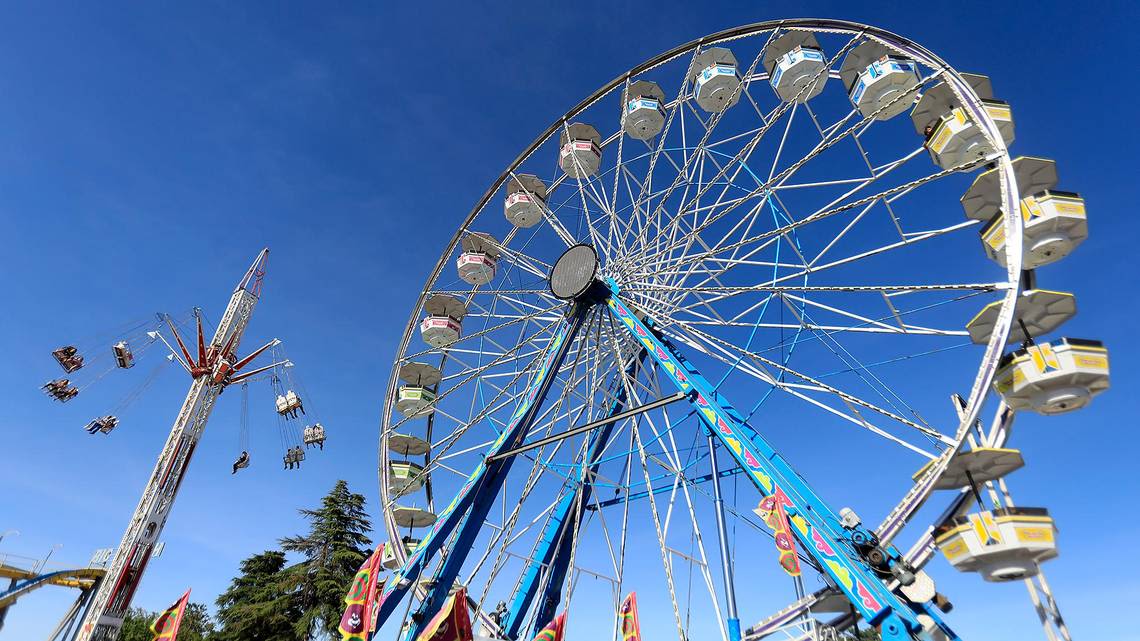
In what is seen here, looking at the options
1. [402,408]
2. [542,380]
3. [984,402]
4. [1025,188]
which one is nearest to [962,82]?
[1025,188]

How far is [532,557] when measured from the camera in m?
16.1

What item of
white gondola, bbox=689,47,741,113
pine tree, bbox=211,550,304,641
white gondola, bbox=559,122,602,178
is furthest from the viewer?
pine tree, bbox=211,550,304,641

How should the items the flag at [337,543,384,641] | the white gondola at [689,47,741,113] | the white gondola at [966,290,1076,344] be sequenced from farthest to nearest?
the white gondola at [689,47,741,113], the flag at [337,543,384,641], the white gondola at [966,290,1076,344]

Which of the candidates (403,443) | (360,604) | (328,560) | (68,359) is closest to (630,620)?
(360,604)

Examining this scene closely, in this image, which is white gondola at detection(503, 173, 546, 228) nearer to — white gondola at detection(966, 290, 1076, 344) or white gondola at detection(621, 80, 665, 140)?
white gondola at detection(621, 80, 665, 140)

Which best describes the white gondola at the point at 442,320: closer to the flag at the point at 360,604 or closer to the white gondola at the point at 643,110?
the white gondola at the point at 643,110

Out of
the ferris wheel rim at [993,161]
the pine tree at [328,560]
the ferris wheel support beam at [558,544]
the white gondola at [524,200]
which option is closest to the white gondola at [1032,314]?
the ferris wheel rim at [993,161]

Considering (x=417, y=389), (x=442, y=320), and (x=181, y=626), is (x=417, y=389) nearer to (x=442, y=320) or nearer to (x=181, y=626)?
(x=442, y=320)

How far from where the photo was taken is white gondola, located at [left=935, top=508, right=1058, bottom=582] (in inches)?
313

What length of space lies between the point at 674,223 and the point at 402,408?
10483 millimetres

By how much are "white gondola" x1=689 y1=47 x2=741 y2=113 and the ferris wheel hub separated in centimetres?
496

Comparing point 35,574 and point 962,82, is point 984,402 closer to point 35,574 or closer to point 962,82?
point 962,82

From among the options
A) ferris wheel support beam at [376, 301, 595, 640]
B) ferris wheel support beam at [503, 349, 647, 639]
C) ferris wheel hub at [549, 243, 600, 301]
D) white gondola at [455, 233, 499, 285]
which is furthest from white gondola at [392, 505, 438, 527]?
ferris wheel hub at [549, 243, 600, 301]

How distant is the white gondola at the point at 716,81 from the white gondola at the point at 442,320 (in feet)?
32.8
